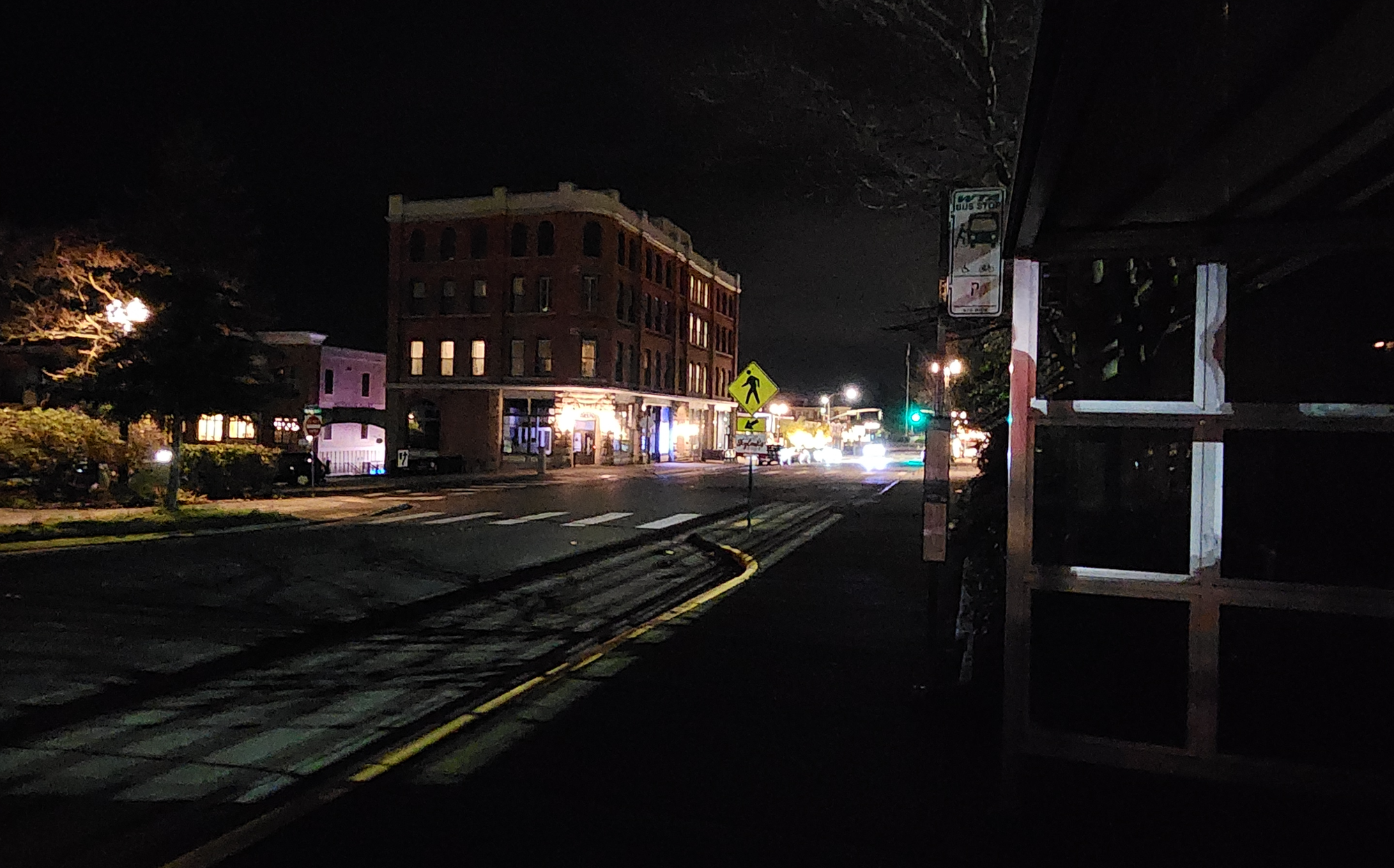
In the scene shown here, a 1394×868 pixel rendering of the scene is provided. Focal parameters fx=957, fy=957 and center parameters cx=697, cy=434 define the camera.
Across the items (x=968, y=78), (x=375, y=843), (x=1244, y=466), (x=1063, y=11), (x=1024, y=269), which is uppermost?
(x=968, y=78)

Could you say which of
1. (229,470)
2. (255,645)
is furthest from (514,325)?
(255,645)

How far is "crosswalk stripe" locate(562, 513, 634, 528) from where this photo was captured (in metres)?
20.4

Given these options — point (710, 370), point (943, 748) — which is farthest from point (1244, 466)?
point (710, 370)

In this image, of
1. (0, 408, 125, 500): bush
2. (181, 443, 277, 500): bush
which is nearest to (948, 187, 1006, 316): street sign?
(181, 443, 277, 500): bush

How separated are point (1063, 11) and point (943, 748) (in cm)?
441

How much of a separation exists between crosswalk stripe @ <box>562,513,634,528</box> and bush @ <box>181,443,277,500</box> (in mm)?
9966

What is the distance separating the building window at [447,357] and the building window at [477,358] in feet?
4.00

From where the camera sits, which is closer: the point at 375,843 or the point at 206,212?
the point at 375,843

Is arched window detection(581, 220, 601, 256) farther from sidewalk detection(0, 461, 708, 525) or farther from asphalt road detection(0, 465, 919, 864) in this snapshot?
asphalt road detection(0, 465, 919, 864)

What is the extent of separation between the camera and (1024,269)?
482 cm

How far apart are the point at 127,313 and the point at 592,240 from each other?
1369 inches

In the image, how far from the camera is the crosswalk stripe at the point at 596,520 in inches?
804

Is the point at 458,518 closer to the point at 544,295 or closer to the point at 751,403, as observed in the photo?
the point at 751,403

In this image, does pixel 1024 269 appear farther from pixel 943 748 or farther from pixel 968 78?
pixel 968 78
